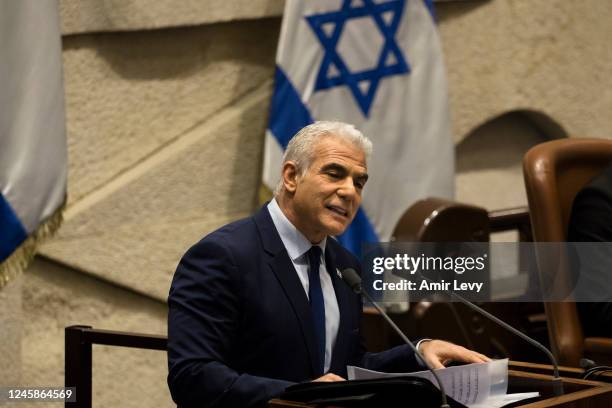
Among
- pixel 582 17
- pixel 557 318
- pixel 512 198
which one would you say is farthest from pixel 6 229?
pixel 582 17

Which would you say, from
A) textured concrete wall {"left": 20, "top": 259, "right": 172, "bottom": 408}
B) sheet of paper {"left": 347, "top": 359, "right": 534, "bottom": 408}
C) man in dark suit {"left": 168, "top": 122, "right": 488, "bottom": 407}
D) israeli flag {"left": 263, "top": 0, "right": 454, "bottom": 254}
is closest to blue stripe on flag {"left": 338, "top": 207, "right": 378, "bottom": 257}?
israeli flag {"left": 263, "top": 0, "right": 454, "bottom": 254}

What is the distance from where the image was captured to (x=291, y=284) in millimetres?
2361

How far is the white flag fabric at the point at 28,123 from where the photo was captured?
3348mm

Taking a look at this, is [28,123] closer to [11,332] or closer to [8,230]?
[8,230]

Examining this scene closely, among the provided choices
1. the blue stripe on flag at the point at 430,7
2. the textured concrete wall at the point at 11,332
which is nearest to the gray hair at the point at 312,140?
the textured concrete wall at the point at 11,332

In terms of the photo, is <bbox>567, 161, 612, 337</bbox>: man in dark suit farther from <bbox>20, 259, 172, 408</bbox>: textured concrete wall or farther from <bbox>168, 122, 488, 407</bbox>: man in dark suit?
<bbox>20, 259, 172, 408</bbox>: textured concrete wall

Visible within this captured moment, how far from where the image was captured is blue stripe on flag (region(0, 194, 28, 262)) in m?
3.39

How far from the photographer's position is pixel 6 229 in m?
3.40

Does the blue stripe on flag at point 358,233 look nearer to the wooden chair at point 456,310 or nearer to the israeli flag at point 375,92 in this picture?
the israeli flag at point 375,92

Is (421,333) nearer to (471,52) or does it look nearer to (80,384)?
(80,384)

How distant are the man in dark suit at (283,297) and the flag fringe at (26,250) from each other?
1273 mm

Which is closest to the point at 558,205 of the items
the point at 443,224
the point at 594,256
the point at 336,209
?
the point at 594,256

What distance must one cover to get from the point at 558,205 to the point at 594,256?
7.1 inches

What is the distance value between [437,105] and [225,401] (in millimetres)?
2743
